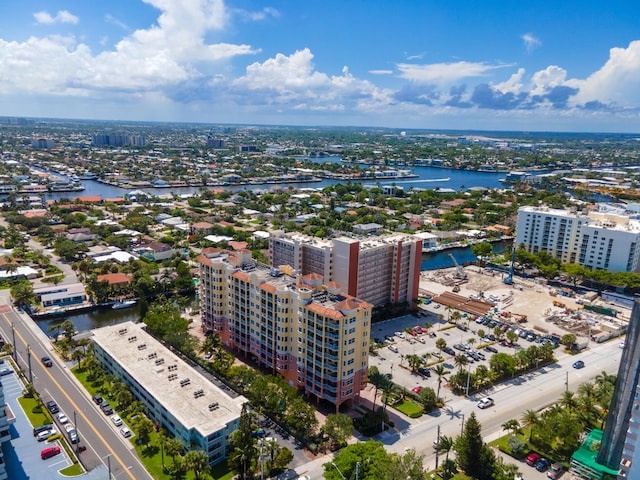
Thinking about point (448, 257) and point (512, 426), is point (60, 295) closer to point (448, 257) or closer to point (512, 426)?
point (512, 426)

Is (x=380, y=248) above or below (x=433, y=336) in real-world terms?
above

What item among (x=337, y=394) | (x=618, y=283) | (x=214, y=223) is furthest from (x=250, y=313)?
(x=214, y=223)

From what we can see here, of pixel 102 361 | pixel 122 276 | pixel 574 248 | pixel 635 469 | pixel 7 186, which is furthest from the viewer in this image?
pixel 7 186

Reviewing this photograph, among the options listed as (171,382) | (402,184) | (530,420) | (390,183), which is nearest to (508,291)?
(530,420)

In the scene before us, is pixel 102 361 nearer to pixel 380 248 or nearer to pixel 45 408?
pixel 45 408

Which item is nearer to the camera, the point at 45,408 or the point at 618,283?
the point at 45,408

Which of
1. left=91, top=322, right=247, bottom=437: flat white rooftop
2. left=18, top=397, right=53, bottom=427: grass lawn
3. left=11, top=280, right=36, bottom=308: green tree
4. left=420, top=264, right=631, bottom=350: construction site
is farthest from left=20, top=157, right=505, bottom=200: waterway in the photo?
left=18, top=397, right=53, bottom=427: grass lawn
